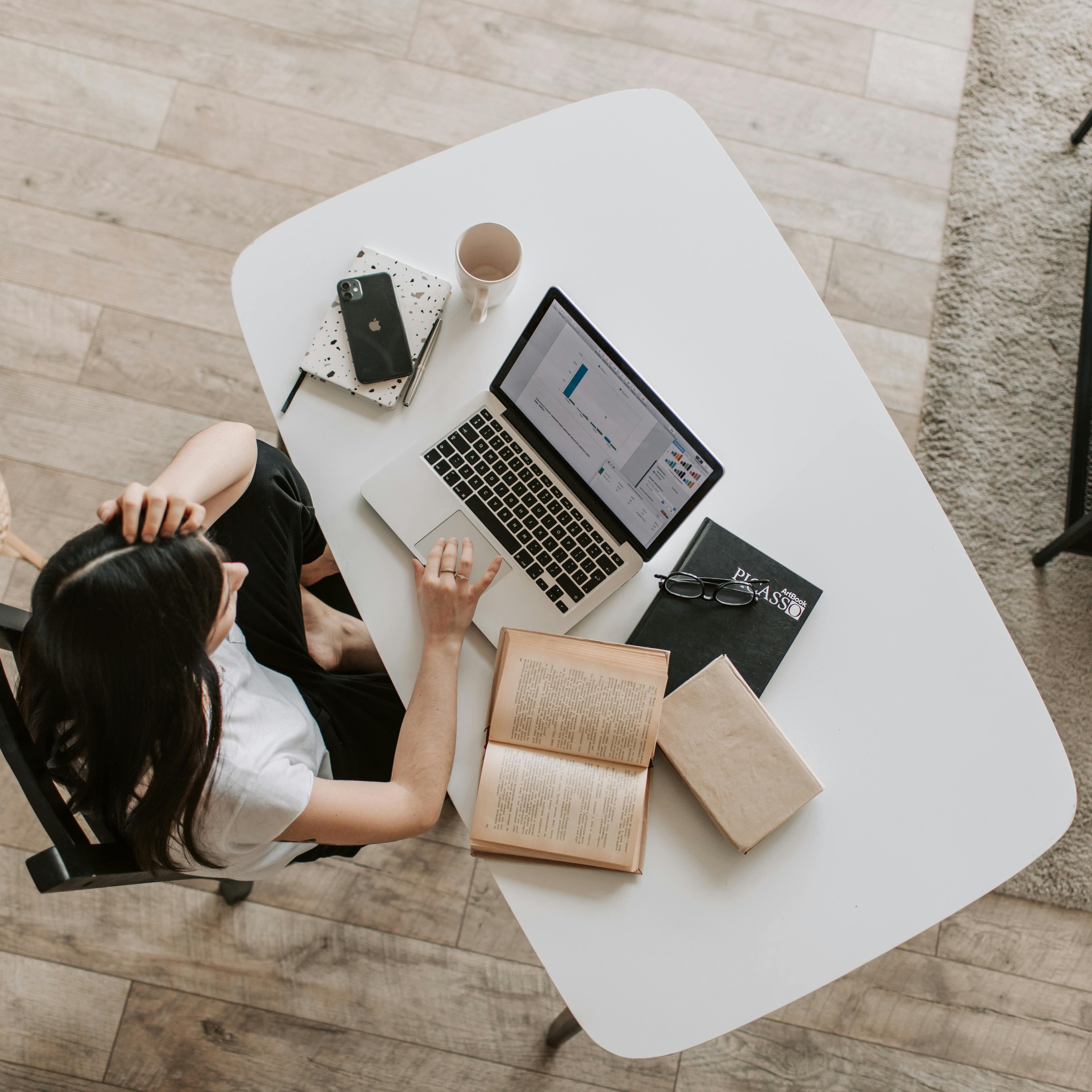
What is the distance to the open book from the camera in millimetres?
892

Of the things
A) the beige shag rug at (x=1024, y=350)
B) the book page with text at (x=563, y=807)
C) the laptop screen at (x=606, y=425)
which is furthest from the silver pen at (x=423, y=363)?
the beige shag rug at (x=1024, y=350)

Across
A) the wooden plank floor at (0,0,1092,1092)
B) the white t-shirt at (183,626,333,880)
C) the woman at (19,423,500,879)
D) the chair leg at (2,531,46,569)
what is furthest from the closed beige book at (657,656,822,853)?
the chair leg at (2,531,46,569)

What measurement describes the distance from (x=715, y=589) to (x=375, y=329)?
1.79 ft

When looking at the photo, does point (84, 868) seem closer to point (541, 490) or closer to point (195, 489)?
point (195, 489)

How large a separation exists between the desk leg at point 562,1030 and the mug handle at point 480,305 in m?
1.05

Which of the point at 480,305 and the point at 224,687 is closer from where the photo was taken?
the point at 224,687

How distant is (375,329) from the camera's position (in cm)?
101

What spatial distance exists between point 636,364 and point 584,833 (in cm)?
58

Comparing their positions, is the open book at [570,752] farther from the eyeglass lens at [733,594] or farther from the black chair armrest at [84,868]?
the black chair armrest at [84,868]

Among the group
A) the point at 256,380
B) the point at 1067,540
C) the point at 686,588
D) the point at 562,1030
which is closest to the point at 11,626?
the point at 686,588

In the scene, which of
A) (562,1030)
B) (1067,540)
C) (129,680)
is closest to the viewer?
(129,680)

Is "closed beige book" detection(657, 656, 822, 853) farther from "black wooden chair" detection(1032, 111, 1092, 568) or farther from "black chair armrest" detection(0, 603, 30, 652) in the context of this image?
"black wooden chair" detection(1032, 111, 1092, 568)

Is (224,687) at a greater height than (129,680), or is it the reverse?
(129,680)

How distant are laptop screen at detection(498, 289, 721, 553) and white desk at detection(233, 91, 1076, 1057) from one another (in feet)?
0.35
